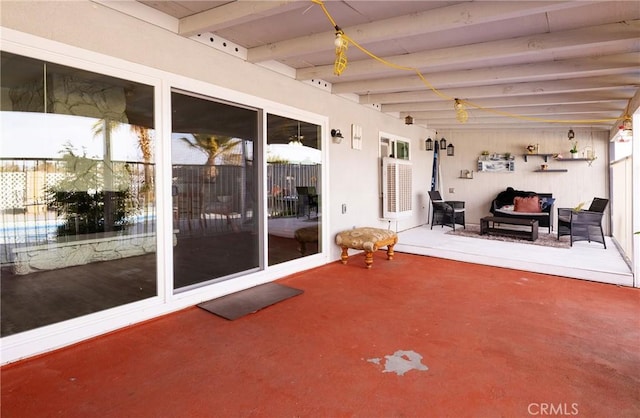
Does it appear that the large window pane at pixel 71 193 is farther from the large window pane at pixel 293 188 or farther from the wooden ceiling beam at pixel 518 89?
the wooden ceiling beam at pixel 518 89

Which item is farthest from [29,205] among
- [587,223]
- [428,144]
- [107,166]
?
[428,144]

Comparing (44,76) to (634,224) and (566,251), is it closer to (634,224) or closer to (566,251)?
(634,224)

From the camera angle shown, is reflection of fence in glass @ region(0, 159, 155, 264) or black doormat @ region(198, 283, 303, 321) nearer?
reflection of fence in glass @ region(0, 159, 155, 264)

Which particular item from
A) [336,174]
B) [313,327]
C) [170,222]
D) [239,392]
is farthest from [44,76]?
[336,174]

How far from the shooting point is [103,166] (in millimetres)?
2795

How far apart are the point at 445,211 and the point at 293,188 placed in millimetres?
4541

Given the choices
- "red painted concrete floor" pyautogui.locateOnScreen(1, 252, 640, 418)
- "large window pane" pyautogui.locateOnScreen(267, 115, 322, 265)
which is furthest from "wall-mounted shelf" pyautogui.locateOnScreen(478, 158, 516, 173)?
"large window pane" pyautogui.locateOnScreen(267, 115, 322, 265)

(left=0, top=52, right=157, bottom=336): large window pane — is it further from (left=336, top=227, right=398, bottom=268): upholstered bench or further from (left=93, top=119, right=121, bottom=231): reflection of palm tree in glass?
(left=336, top=227, right=398, bottom=268): upholstered bench

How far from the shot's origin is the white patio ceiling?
9.11 ft

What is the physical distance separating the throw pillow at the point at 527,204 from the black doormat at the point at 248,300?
558 cm

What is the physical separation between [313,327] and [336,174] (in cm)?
280

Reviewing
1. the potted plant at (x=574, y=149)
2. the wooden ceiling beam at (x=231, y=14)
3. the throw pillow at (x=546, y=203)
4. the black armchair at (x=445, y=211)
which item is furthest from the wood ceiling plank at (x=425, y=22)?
the potted plant at (x=574, y=149)

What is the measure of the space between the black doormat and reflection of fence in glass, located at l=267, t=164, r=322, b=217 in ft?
3.04

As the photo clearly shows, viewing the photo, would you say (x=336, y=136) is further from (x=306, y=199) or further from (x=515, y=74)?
(x=515, y=74)
